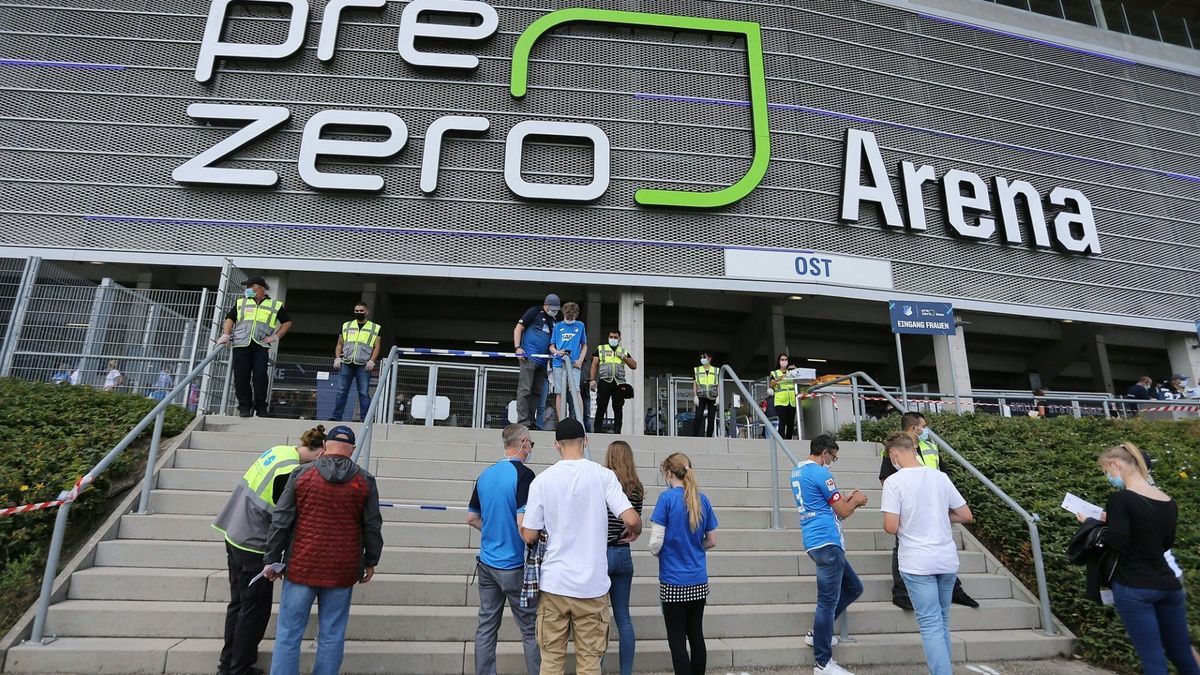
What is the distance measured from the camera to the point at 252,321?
24.3 feet

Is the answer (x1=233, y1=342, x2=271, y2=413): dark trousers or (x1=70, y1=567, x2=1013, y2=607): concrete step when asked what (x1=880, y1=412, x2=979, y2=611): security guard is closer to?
(x1=70, y1=567, x2=1013, y2=607): concrete step

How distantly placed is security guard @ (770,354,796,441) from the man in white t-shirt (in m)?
7.18

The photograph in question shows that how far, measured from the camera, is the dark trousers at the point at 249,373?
744 centimetres

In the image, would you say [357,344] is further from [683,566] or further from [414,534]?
[683,566]

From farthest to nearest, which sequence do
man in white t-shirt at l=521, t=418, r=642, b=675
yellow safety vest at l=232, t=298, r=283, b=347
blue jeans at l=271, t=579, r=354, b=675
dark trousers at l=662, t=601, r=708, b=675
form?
1. yellow safety vest at l=232, t=298, r=283, b=347
2. dark trousers at l=662, t=601, r=708, b=675
3. blue jeans at l=271, t=579, r=354, b=675
4. man in white t-shirt at l=521, t=418, r=642, b=675

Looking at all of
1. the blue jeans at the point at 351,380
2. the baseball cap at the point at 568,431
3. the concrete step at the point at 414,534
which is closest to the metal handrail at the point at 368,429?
the concrete step at the point at 414,534

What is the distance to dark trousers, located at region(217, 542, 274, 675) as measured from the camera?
3457mm

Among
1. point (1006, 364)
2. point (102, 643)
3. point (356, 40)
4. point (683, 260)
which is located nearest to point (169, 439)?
point (102, 643)

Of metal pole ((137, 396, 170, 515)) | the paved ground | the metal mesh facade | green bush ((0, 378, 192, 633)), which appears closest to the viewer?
the paved ground

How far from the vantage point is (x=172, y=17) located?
13617 millimetres

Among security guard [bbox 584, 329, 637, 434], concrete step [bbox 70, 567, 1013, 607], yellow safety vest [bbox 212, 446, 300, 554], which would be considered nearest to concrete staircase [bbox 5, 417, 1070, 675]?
concrete step [bbox 70, 567, 1013, 607]

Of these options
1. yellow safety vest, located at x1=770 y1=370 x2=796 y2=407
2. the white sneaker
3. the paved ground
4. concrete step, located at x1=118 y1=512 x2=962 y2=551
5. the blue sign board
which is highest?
the blue sign board

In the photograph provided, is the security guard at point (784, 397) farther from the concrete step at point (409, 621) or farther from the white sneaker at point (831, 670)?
the white sneaker at point (831, 670)

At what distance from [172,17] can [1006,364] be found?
2582 centimetres
